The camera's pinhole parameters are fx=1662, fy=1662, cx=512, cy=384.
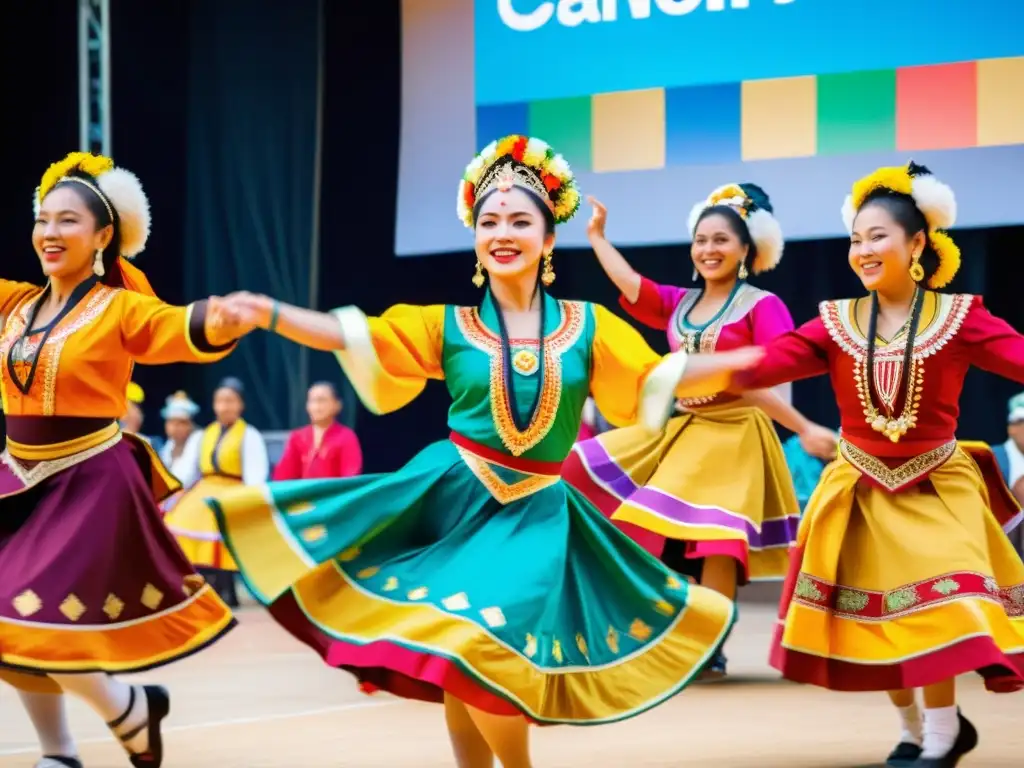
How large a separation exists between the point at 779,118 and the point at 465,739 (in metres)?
4.48

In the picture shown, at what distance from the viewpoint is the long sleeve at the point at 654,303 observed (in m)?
5.12

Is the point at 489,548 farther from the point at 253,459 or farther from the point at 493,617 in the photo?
the point at 253,459

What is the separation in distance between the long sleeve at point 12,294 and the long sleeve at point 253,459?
456cm

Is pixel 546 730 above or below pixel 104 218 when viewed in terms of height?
below

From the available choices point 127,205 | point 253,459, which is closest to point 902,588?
point 127,205

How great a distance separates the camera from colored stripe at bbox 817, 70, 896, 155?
6879mm

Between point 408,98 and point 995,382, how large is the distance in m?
3.13

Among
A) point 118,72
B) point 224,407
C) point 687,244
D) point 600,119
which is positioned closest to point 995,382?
point 687,244

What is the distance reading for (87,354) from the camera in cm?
363

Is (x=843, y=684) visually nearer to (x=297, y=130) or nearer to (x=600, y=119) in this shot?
(x=600, y=119)

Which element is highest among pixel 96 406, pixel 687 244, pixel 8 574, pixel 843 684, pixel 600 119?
pixel 600 119

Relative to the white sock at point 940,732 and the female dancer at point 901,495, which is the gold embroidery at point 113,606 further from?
the white sock at point 940,732

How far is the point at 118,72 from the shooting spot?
30.1 feet

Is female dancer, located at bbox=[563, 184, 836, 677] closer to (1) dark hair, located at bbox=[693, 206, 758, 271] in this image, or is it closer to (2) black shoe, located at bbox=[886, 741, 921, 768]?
(1) dark hair, located at bbox=[693, 206, 758, 271]
